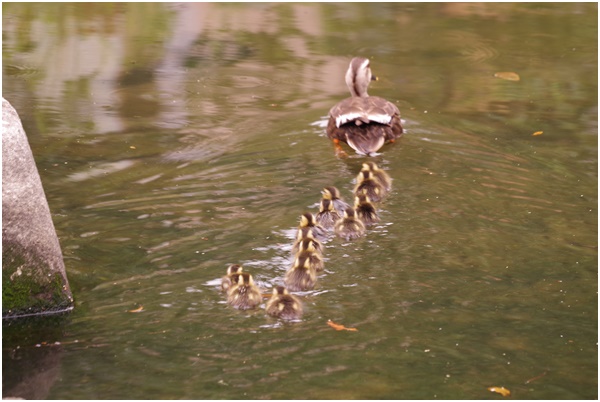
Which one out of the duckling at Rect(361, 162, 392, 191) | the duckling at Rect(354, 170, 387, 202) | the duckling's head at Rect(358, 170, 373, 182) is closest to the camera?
the duckling at Rect(354, 170, 387, 202)

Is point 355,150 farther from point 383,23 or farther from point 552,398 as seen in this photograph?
point 383,23

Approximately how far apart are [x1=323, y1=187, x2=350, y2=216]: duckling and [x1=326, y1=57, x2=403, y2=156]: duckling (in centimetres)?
157

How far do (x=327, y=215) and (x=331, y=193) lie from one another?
438 millimetres

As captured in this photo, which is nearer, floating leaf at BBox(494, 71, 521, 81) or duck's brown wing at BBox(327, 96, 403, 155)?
duck's brown wing at BBox(327, 96, 403, 155)

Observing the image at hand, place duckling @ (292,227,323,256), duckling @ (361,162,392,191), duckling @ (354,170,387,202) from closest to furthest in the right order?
1. duckling @ (292,227,323,256)
2. duckling @ (354,170,387,202)
3. duckling @ (361,162,392,191)

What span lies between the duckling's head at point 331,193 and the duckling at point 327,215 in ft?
0.66

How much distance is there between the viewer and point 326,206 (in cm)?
742

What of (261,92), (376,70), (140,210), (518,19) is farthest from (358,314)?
(518,19)

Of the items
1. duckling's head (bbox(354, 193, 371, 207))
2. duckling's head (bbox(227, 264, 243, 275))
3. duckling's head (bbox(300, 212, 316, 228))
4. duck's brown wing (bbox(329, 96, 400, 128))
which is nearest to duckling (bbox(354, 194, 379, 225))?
duckling's head (bbox(354, 193, 371, 207))

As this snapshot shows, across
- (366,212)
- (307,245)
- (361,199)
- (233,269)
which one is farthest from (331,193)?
(233,269)

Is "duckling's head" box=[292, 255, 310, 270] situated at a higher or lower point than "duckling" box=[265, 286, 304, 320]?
higher

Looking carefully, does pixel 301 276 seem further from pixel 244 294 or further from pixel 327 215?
pixel 327 215

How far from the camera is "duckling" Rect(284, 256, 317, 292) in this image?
6.14m

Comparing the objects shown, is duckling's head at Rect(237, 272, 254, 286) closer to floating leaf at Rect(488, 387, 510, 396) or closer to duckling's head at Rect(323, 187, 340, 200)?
floating leaf at Rect(488, 387, 510, 396)
